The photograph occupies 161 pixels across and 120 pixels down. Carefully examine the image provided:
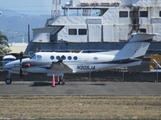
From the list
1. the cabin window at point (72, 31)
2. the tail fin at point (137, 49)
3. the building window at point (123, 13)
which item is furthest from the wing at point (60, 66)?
the building window at point (123, 13)

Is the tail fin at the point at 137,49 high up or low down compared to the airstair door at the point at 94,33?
down

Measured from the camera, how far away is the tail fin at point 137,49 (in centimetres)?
3200

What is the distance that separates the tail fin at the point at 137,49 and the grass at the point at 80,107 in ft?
30.5

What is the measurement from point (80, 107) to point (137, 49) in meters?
13.8

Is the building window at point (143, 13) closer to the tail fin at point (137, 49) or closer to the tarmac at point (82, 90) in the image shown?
the tail fin at point (137, 49)

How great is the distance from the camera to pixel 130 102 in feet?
67.6

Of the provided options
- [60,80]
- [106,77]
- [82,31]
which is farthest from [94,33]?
[60,80]

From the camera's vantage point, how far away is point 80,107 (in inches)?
746

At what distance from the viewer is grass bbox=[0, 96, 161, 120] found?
16.8 m

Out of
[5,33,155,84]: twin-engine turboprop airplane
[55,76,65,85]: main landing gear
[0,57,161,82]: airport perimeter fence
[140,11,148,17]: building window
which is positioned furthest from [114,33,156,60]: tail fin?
[140,11,148,17]: building window

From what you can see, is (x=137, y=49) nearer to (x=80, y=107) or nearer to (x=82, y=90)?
(x=82, y=90)

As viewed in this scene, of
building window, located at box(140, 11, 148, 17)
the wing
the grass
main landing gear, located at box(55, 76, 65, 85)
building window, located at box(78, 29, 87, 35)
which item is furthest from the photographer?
building window, located at box(78, 29, 87, 35)

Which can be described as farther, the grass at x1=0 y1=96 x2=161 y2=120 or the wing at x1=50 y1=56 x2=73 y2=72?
the wing at x1=50 y1=56 x2=73 y2=72

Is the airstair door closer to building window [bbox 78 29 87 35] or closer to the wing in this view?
building window [bbox 78 29 87 35]
